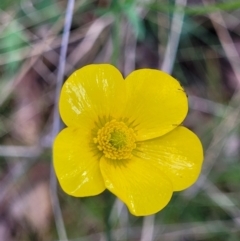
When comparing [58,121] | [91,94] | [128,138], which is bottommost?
[58,121]

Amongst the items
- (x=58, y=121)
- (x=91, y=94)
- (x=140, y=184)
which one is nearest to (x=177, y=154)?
(x=140, y=184)

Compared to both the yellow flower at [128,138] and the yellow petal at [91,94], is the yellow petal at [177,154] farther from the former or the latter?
the yellow petal at [91,94]

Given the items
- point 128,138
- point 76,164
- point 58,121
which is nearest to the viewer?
point 76,164

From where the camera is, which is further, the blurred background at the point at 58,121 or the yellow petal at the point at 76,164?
the blurred background at the point at 58,121

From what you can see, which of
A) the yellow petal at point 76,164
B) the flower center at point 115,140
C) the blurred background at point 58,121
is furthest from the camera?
the blurred background at point 58,121

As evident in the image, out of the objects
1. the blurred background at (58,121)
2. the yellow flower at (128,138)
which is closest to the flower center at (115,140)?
the yellow flower at (128,138)

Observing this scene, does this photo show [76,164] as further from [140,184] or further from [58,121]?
[58,121]

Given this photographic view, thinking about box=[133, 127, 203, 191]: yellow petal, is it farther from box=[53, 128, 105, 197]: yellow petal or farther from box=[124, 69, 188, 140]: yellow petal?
box=[53, 128, 105, 197]: yellow petal

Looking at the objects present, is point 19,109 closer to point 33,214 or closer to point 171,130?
point 33,214
